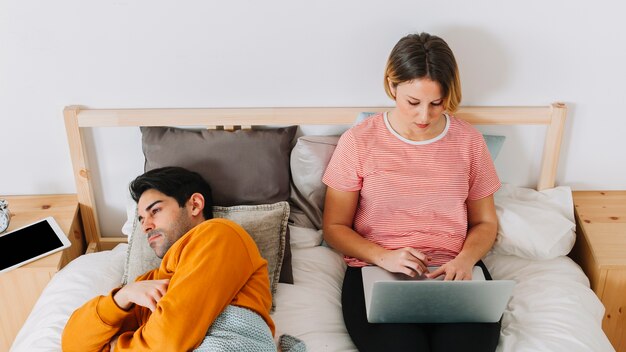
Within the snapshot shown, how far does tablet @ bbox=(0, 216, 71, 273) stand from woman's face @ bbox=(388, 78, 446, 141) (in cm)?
108

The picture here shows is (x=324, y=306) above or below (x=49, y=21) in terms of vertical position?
below

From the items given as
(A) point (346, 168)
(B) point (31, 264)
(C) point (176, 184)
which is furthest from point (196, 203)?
(B) point (31, 264)

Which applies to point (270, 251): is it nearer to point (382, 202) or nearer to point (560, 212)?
point (382, 202)

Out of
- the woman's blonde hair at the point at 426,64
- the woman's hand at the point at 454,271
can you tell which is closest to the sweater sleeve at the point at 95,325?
the woman's hand at the point at 454,271

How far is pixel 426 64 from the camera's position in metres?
1.48

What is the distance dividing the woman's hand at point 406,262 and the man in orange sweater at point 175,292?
333 millimetres

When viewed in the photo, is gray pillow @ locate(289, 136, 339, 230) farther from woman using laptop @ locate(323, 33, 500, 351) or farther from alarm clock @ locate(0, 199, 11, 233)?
alarm clock @ locate(0, 199, 11, 233)

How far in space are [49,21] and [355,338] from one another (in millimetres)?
1257

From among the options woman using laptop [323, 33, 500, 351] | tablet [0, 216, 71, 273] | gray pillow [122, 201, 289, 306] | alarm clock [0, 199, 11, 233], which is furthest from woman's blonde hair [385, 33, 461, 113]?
alarm clock [0, 199, 11, 233]

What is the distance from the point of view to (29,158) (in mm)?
1900

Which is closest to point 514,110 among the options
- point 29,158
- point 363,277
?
point 363,277

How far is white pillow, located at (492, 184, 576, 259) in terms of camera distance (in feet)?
5.70

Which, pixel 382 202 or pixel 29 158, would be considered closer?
pixel 382 202

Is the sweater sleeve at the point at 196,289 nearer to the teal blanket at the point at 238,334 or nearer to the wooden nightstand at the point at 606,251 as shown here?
the teal blanket at the point at 238,334
